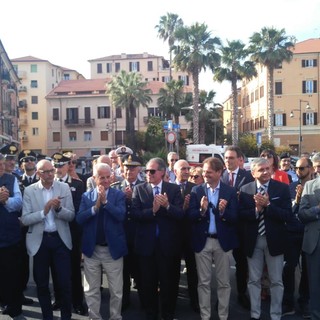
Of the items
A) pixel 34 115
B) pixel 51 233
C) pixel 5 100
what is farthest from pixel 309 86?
pixel 51 233

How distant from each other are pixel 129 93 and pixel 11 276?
4715 centimetres

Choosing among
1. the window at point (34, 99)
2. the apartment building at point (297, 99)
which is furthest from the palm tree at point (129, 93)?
the window at point (34, 99)

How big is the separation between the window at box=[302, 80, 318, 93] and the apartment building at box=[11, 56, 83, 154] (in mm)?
39501

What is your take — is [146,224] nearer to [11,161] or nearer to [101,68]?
[11,161]

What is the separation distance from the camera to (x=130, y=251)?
21.0ft

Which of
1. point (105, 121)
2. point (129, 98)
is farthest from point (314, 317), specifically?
point (105, 121)

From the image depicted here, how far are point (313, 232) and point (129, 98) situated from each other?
47957 mm

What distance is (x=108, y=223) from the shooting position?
5348 mm

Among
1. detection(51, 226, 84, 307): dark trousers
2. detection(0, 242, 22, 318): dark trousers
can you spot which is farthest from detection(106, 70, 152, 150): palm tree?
detection(0, 242, 22, 318): dark trousers

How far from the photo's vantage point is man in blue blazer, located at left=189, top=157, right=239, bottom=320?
545 centimetres

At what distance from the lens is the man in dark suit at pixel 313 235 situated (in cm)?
519

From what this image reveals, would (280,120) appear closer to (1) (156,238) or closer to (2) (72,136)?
(2) (72,136)

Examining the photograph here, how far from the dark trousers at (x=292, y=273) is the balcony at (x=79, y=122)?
60187 millimetres

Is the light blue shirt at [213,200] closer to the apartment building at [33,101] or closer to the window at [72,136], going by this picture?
the window at [72,136]
